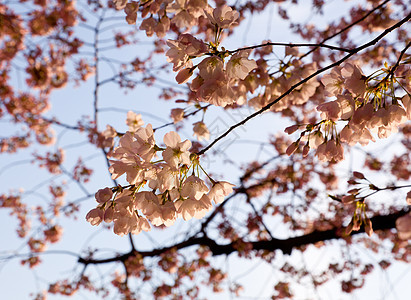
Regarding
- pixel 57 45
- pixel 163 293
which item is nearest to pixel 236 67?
pixel 163 293

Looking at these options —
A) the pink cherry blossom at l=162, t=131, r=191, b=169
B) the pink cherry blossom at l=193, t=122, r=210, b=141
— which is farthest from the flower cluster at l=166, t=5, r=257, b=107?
the pink cherry blossom at l=193, t=122, r=210, b=141

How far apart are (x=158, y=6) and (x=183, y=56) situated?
Answer: 65 centimetres

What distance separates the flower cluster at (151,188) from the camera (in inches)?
47.2

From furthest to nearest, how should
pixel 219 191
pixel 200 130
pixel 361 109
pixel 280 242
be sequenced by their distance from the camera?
1. pixel 280 242
2. pixel 200 130
3. pixel 219 191
4. pixel 361 109

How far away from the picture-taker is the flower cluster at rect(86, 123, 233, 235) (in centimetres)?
120

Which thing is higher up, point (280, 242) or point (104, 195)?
point (280, 242)

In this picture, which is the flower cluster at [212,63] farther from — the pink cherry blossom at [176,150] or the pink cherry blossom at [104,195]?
A: the pink cherry blossom at [104,195]

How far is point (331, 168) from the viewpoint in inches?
223

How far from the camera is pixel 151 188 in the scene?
1203 millimetres

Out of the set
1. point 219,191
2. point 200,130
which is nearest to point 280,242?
point 200,130

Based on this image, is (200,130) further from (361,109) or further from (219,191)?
(361,109)

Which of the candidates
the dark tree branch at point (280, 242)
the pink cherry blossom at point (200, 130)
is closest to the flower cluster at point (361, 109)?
the pink cherry blossom at point (200, 130)

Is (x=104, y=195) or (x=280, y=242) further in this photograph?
(x=280, y=242)

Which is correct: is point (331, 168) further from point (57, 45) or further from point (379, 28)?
point (57, 45)
